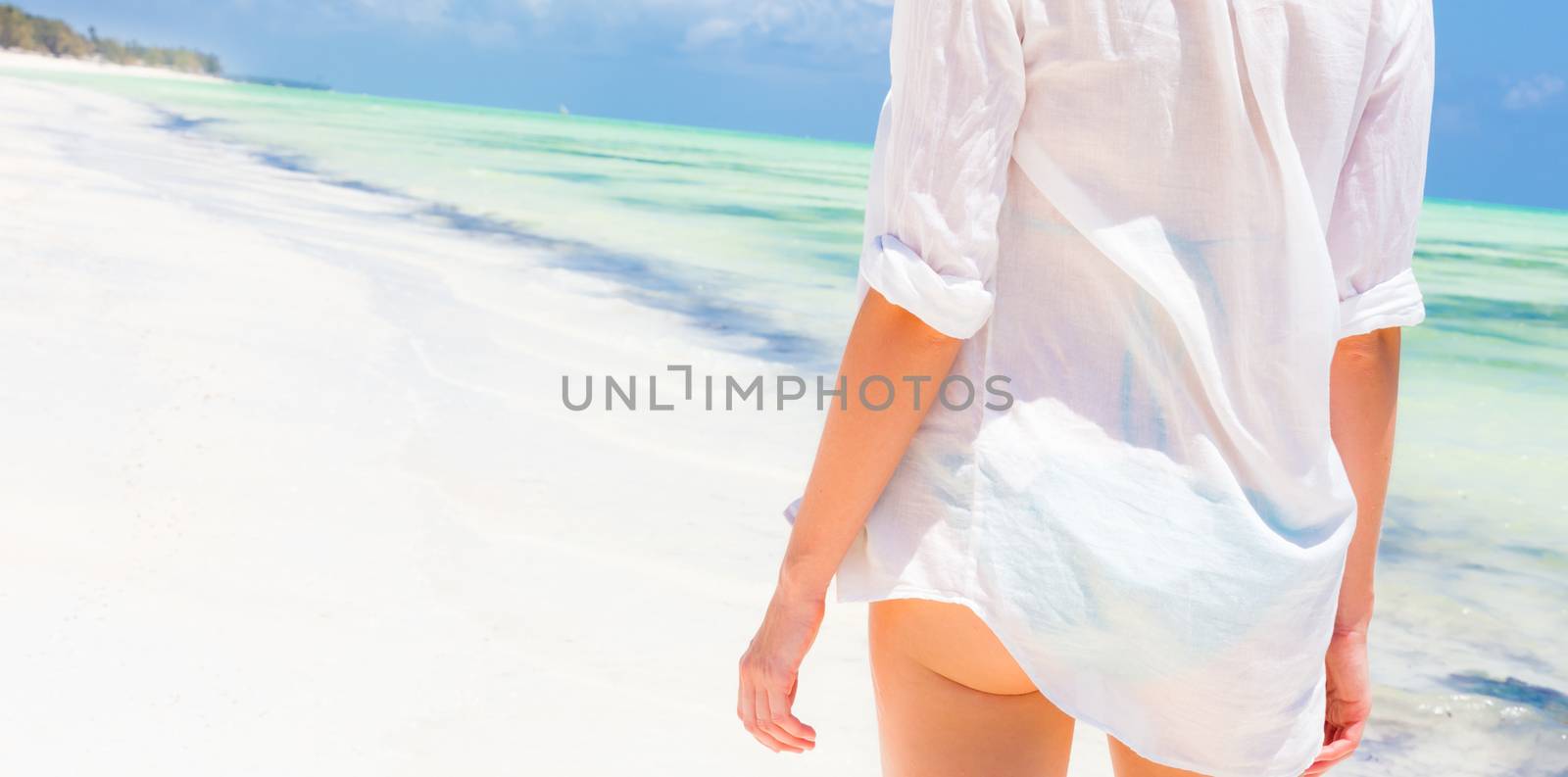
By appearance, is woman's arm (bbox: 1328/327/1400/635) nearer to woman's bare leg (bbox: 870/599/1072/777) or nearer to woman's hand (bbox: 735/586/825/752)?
woman's bare leg (bbox: 870/599/1072/777)

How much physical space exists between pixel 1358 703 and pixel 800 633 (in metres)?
0.54

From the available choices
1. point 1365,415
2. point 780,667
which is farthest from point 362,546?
point 1365,415

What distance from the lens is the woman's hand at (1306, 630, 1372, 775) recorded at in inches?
43.8

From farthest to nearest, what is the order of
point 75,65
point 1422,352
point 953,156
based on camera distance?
point 75,65 < point 1422,352 < point 953,156

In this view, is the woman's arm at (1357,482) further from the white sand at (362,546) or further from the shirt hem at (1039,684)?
the white sand at (362,546)

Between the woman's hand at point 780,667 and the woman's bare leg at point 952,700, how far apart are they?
0.18 ft

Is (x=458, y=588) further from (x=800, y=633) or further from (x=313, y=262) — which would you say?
(x=313, y=262)

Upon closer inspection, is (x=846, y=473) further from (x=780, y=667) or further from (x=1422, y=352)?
(x=1422, y=352)

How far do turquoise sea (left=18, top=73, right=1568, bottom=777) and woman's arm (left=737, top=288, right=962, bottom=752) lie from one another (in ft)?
5.82

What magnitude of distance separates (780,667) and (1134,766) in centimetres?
29

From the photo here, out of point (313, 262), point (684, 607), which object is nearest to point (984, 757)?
point (684, 607)

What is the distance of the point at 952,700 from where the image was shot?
0.94m

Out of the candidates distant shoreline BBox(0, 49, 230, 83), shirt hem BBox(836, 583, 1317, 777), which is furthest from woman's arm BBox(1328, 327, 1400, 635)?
distant shoreline BBox(0, 49, 230, 83)

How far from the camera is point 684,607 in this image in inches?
109
